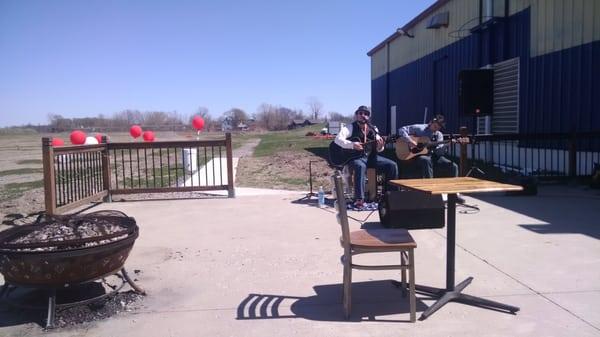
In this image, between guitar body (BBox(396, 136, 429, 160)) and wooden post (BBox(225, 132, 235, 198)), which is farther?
wooden post (BBox(225, 132, 235, 198))

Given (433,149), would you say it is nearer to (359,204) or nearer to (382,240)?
(359,204)

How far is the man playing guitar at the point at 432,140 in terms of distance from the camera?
8.40 m

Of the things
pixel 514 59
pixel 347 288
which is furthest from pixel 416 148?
pixel 514 59

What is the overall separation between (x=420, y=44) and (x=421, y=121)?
11.0 feet

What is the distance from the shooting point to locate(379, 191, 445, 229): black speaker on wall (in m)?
6.40

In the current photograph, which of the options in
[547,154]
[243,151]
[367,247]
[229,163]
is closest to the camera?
[367,247]

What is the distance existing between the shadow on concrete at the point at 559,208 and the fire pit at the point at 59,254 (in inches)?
193

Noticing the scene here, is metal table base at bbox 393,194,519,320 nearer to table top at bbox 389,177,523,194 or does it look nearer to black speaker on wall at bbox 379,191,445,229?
table top at bbox 389,177,523,194

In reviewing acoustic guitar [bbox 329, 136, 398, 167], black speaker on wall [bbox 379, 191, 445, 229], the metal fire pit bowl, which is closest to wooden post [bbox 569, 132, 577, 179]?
acoustic guitar [bbox 329, 136, 398, 167]

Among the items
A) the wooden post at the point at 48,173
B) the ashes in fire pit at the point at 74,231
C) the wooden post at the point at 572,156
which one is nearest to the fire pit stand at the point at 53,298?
the ashes in fire pit at the point at 74,231

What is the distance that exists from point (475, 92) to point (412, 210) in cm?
798

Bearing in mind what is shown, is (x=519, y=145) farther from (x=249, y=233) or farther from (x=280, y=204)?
(x=249, y=233)

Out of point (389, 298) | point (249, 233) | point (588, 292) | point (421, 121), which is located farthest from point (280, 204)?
point (421, 121)

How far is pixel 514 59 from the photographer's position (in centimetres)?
1403
